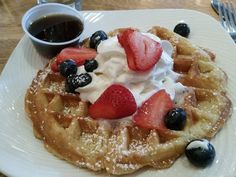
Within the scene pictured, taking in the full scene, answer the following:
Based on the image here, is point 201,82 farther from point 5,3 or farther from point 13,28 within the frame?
point 5,3

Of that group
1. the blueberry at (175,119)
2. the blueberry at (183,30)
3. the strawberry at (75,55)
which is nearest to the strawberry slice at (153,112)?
the blueberry at (175,119)

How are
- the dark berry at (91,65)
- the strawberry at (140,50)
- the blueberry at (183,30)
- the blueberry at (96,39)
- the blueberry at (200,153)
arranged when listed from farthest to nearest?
1. the blueberry at (183,30)
2. the blueberry at (96,39)
3. the dark berry at (91,65)
4. the strawberry at (140,50)
5. the blueberry at (200,153)

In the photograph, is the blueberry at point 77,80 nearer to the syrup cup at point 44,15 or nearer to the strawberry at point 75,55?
the strawberry at point 75,55

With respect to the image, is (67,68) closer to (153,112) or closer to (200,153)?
(153,112)

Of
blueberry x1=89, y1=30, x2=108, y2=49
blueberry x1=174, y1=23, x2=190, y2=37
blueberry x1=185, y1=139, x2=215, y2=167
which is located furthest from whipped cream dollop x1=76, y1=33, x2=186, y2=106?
blueberry x1=174, y1=23, x2=190, y2=37

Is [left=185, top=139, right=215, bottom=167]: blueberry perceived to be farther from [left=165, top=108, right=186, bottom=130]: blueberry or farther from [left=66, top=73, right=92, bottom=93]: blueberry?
[left=66, top=73, right=92, bottom=93]: blueberry

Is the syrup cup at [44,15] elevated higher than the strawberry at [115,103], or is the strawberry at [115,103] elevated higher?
the strawberry at [115,103]

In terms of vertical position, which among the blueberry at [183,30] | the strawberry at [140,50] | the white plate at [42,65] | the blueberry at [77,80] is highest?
the strawberry at [140,50]
